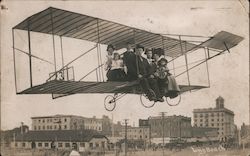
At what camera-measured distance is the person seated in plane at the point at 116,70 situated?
4238 mm

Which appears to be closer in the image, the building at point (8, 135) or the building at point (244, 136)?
the building at point (8, 135)

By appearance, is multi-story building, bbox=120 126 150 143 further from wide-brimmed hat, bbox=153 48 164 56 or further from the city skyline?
wide-brimmed hat, bbox=153 48 164 56

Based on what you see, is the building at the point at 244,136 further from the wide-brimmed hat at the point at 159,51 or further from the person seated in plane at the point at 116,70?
the person seated in plane at the point at 116,70

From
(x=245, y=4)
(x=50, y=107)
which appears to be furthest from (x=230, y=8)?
(x=50, y=107)

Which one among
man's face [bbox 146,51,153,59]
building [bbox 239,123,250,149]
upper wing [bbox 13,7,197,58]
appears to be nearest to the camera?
upper wing [bbox 13,7,197,58]

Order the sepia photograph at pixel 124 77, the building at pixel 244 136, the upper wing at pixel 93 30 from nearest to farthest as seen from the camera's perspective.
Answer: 1. the upper wing at pixel 93 30
2. the sepia photograph at pixel 124 77
3. the building at pixel 244 136

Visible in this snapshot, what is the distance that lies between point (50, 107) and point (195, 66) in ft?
3.64

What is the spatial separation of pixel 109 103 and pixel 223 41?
0.96 m

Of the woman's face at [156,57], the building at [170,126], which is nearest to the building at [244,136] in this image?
the building at [170,126]

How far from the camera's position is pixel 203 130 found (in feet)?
14.4

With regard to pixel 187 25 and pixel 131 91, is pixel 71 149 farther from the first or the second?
pixel 187 25

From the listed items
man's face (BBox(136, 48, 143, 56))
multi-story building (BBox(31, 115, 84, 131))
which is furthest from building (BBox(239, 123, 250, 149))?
multi-story building (BBox(31, 115, 84, 131))

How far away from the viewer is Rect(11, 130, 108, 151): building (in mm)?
4234

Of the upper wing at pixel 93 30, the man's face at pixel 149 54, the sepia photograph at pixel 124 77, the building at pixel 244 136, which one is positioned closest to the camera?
the upper wing at pixel 93 30
